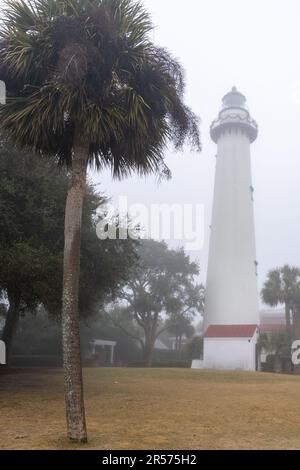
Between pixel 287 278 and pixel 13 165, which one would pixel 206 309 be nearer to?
pixel 287 278

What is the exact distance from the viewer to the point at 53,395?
611 inches

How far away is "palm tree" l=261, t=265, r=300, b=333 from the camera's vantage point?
129ft

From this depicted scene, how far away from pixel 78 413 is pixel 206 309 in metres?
31.7

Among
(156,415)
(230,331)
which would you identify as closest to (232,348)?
(230,331)

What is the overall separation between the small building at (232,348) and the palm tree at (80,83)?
27726 millimetres

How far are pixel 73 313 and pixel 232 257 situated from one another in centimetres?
3063

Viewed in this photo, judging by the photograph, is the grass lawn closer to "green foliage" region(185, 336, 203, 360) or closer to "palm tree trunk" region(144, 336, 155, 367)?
"green foliage" region(185, 336, 203, 360)

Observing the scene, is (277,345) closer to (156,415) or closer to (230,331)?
(230,331)

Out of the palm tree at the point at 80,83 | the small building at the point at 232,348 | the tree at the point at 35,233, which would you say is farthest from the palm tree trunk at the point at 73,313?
the small building at the point at 232,348

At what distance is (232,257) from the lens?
3828 centimetres

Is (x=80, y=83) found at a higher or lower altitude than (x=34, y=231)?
higher

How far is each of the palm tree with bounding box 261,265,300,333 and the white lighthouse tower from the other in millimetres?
1907

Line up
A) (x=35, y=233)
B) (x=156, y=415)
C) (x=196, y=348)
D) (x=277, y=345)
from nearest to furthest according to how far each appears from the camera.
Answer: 1. (x=156, y=415)
2. (x=35, y=233)
3. (x=277, y=345)
4. (x=196, y=348)

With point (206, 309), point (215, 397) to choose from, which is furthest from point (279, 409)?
point (206, 309)
